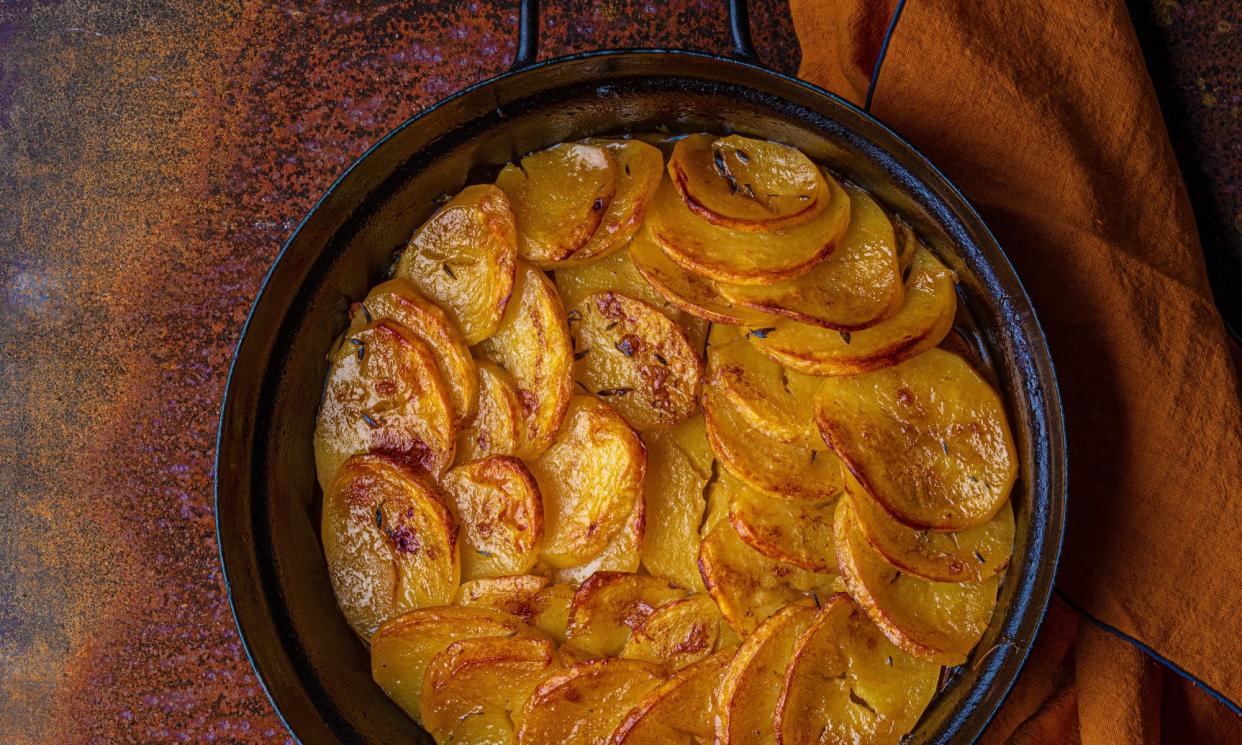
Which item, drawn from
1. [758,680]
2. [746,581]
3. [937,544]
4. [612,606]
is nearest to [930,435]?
[937,544]

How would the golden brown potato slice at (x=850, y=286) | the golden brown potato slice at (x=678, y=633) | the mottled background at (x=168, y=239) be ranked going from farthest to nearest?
the mottled background at (x=168, y=239) < the golden brown potato slice at (x=678, y=633) < the golden brown potato slice at (x=850, y=286)

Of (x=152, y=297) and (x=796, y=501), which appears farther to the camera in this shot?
(x=152, y=297)

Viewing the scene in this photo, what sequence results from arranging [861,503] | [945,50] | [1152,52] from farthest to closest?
1. [1152,52]
2. [945,50]
3. [861,503]

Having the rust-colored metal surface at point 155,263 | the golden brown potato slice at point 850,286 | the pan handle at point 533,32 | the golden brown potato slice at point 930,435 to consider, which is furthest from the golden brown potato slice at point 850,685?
the rust-colored metal surface at point 155,263

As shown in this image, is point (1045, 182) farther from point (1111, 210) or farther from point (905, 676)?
point (905, 676)

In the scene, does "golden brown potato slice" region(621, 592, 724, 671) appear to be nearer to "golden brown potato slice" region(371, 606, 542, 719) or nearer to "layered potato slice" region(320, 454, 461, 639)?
"golden brown potato slice" region(371, 606, 542, 719)

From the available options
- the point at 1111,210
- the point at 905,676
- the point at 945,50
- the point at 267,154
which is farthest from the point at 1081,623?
the point at 267,154

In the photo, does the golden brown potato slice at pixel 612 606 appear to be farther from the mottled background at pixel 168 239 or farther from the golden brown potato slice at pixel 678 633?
the mottled background at pixel 168 239
